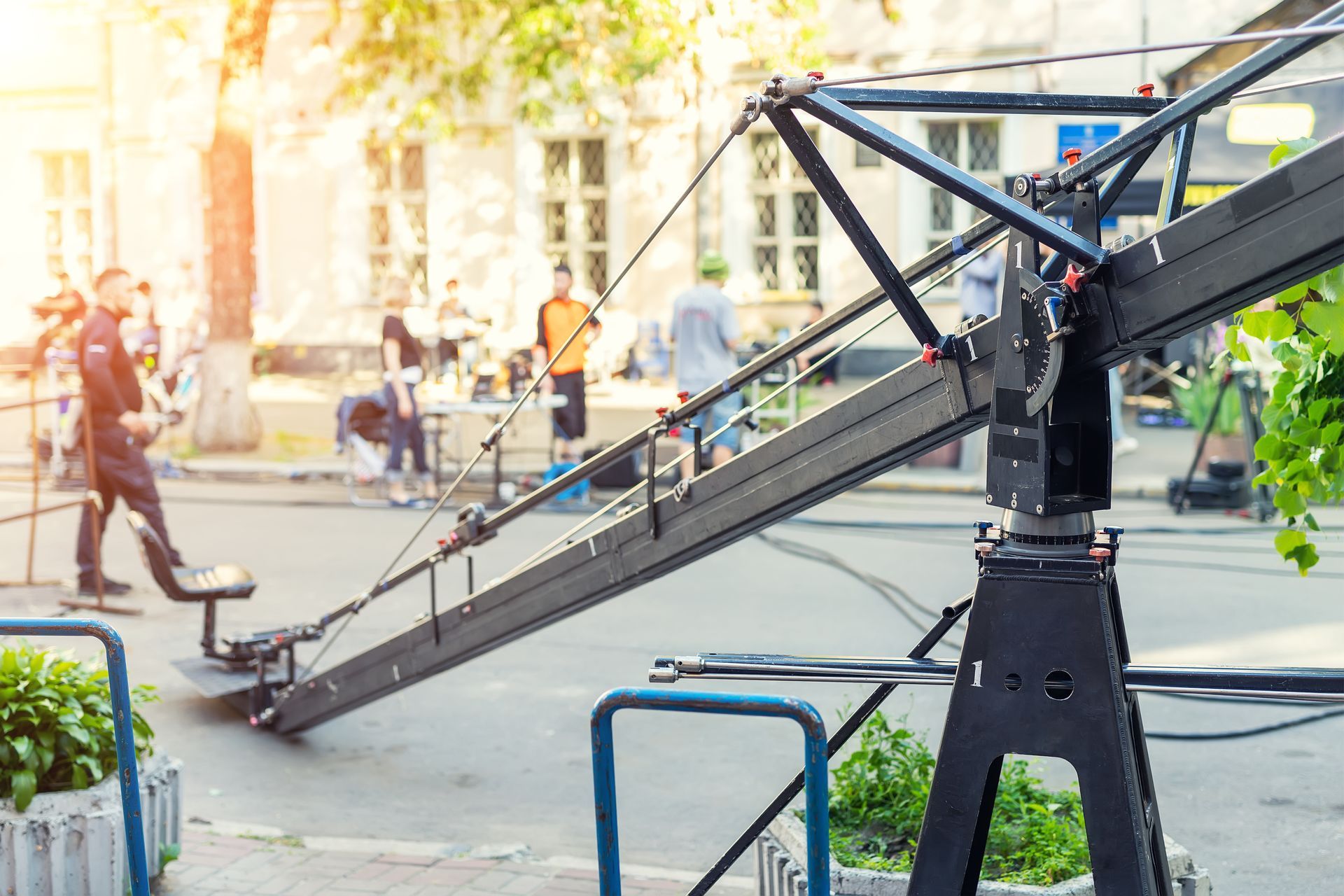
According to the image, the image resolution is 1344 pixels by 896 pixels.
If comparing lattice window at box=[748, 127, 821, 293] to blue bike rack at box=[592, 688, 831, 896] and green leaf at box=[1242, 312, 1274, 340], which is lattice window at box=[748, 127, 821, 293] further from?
blue bike rack at box=[592, 688, 831, 896]

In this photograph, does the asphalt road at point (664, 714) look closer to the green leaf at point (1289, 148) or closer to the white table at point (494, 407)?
the white table at point (494, 407)

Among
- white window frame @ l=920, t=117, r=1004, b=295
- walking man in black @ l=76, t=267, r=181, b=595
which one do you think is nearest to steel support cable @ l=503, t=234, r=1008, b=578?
walking man in black @ l=76, t=267, r=181, b=595

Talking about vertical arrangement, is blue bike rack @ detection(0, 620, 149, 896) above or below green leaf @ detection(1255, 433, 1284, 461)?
below

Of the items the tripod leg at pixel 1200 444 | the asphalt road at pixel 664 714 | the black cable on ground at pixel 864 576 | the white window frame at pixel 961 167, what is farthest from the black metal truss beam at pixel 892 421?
the white window frame at pixel 961 167

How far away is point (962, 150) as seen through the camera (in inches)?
895

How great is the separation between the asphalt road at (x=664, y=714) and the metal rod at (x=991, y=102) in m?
1.95

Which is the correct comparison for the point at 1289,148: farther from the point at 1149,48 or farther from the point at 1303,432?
the point at 1303,432

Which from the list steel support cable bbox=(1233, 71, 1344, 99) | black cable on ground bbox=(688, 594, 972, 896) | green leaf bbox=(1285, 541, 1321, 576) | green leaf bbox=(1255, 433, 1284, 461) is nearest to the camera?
steel support cable bbox=(1233, 71, 1344, 99)

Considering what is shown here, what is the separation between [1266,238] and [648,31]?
1311 centimetres

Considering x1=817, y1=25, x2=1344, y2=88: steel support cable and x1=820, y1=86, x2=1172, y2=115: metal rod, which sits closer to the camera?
x1=817, y1=25, x2=1344, y2=88: steel support cable

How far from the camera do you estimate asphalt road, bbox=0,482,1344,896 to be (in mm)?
5555

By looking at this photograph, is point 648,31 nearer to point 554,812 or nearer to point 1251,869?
point 554,812

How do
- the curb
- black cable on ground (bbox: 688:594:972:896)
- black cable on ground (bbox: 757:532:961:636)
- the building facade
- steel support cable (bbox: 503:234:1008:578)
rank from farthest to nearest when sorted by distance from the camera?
the building facade < black cable on ground (bbox: 757:532:961:636) < the curb < steel support cable (bbox: 503:234:1008:578) < black cable on ground (bbox: 688:594:972:896)

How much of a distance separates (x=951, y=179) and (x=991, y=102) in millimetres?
234
